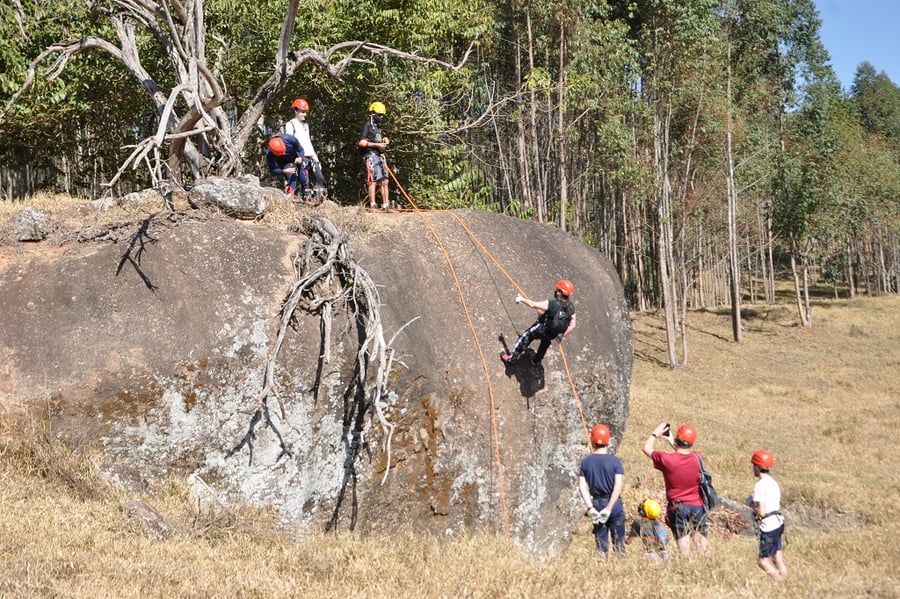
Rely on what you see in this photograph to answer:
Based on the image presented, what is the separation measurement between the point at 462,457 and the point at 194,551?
366cm

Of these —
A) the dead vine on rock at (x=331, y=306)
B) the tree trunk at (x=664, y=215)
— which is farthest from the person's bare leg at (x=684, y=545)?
the tree trunk at (x=664, y=215)

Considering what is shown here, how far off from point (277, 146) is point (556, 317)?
5.25 m

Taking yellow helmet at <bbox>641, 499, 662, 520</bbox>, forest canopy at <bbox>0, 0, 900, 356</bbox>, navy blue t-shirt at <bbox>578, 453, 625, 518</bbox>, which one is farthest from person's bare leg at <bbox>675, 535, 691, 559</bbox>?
forest canopy at <bbox>0, 0, 900, 356</bbox>

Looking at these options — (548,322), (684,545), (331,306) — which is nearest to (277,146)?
(331,306)

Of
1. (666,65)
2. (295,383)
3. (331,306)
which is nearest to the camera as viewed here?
(295,383)

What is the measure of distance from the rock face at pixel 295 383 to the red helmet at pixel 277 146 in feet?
6.38

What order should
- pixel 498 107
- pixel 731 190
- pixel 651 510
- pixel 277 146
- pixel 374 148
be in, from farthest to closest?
pixel 731 190 < pixel 498 107 < pixel 374 148 < pixel 277 146 < pixel 651 510

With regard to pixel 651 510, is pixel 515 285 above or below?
above

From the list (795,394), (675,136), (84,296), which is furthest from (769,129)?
(84,296)

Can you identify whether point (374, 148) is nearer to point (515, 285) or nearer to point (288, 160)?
point (288, 160)

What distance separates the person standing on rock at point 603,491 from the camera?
878 cm

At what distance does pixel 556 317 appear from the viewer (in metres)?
10.2

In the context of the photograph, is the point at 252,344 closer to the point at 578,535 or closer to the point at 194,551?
the point at 194,551

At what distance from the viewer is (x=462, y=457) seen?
10109 mm
